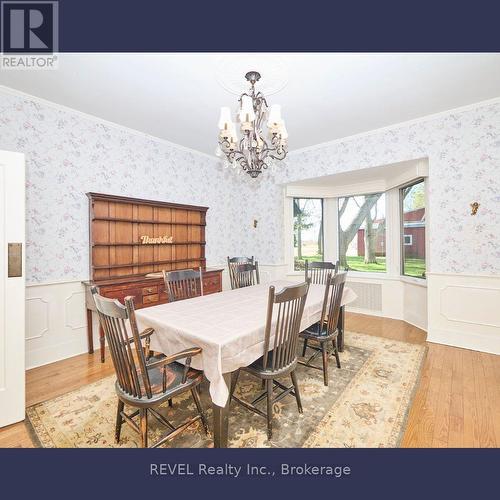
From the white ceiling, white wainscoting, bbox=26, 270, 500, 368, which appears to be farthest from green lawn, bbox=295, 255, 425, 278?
the white ceiling

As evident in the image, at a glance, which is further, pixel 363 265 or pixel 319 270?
pixel 363 265

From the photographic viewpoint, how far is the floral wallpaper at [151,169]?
9.07 ft

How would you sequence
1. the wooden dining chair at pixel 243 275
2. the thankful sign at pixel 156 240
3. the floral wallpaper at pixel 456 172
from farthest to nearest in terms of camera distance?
the thankful sign at pixel 156 240 < the wooden dining chair at pixel 243 275 < the floral wallpaper at pixel 456 172

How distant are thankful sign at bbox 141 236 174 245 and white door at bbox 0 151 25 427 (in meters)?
1.74

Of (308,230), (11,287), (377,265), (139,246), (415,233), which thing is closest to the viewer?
(11,287)

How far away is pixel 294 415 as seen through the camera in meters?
1.91

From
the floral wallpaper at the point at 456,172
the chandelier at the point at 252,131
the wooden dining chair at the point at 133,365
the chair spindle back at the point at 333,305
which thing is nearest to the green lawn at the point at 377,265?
the floral wallpaper at the point at 456,172

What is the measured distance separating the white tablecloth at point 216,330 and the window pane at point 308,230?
281 cm

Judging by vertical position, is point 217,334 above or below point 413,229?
below

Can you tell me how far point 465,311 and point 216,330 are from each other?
3.15 metres

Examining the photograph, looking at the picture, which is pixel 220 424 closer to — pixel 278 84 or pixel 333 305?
pixel 333 305

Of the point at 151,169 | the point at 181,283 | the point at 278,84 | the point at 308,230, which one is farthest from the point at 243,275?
the point at 308,230
